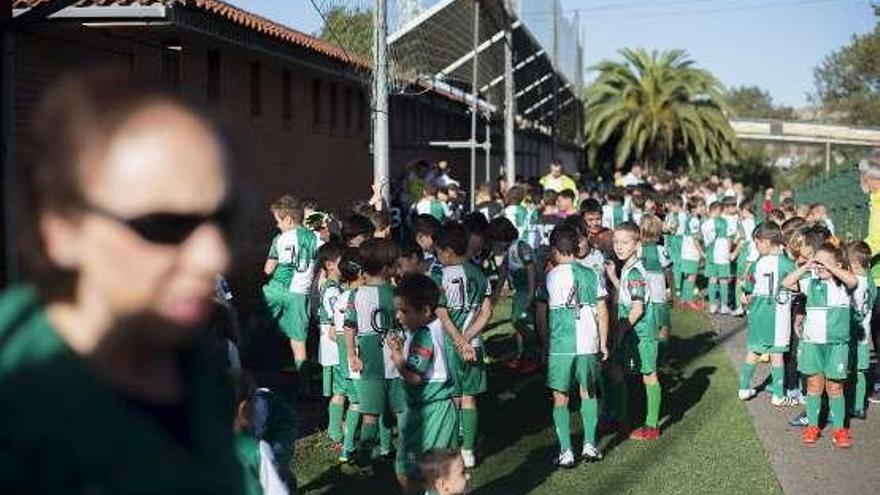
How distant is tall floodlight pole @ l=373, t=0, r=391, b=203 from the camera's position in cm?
1102

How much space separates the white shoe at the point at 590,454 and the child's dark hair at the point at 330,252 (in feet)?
7.28

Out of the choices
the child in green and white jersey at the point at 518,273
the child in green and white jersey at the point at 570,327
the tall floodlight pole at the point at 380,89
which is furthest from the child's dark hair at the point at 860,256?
the tall floodlight pole at the point at 380,89

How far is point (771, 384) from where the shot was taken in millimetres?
11492

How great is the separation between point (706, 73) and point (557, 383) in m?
42.9

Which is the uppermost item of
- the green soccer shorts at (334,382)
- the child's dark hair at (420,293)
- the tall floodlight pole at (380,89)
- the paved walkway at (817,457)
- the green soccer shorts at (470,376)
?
the tall floodlight pole at (380,89)

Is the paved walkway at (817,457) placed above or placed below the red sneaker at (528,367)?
below

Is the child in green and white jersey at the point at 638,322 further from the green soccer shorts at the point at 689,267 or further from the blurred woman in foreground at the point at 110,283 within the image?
the green soccer shorts at the point at 689,267

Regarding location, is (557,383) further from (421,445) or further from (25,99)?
(25,99)

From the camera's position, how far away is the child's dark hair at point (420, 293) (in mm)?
6594

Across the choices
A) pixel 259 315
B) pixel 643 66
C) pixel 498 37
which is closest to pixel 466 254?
pixel 259 315

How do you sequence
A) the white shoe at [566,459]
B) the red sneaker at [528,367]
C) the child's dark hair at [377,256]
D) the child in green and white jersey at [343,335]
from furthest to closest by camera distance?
the red sneaker at [528,367] → the white shoe at [566,459] → the child in green and white jersey at [343,335] → the child's dark hair at [377,256]

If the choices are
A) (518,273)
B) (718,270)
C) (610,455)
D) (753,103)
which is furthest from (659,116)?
(753,103)

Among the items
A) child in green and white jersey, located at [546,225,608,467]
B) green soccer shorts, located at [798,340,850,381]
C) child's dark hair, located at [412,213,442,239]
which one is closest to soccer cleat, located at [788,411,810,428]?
green soccer shorts, located at [798,340,850,381]

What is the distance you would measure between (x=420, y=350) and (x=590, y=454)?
214 centimetres
